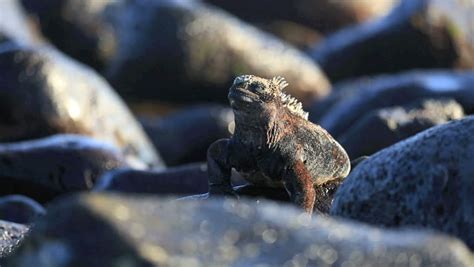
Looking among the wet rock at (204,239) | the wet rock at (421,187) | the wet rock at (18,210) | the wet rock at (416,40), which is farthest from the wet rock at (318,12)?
the wet rock at (204,239)

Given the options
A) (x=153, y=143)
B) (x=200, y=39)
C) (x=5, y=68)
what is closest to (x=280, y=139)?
(x=5, y=68)

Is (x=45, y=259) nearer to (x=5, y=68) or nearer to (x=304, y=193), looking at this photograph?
(x=304, y=193)

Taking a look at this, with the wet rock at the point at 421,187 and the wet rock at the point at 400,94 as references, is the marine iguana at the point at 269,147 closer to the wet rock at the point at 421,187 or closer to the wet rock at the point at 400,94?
the wet rock at the point at 421,187

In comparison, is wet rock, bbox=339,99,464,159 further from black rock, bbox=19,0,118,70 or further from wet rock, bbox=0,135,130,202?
black rock, bbox=19,0,118,70

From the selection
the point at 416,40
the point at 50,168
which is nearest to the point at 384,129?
the point at 50,168

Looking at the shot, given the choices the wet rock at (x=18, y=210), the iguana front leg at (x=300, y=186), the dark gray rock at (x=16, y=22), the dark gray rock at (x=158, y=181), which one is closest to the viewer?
the iguana front leg at (x=300, y=186)
